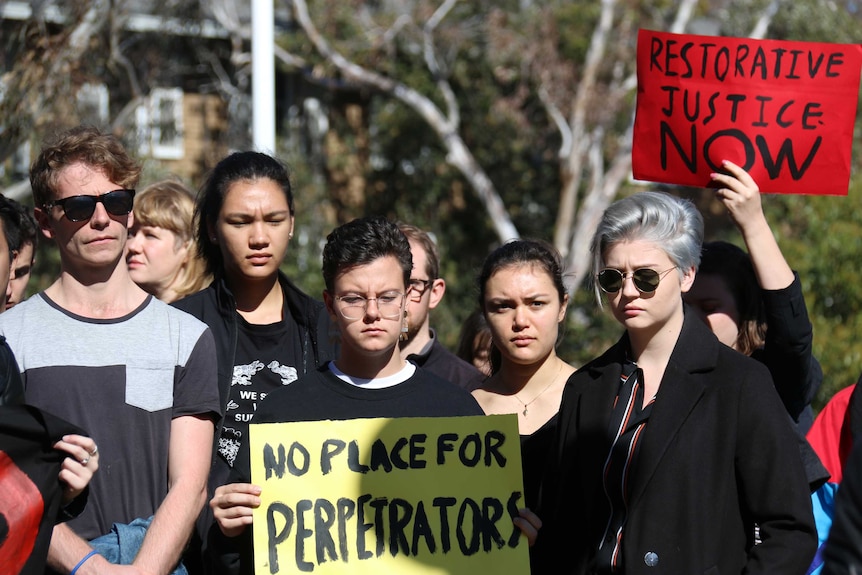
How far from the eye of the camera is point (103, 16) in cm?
1170

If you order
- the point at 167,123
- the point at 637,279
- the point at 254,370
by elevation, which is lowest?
the point at 254,370

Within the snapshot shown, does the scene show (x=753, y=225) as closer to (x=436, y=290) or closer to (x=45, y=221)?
(x=436, y=290)

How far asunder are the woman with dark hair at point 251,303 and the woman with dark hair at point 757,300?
153 centimetres

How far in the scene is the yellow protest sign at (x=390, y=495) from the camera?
134 inches

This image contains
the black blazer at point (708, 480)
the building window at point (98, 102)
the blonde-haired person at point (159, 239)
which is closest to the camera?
the black blazer at point (708, 480)

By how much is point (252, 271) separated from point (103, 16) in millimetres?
8447

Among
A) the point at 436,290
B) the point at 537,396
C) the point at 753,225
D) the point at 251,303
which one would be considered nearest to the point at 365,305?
the point at 251,303

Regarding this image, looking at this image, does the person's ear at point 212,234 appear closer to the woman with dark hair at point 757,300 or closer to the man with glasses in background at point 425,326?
the man with glasses in background at point 425,326

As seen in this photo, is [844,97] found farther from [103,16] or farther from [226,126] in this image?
[226,126]

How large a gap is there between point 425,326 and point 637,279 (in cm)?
202

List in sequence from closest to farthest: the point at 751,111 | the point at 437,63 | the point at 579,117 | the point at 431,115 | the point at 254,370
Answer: the point at 254,370 → the point at 751,111 → the point at 579,117 → the point at 431,115 → the point at 437,63

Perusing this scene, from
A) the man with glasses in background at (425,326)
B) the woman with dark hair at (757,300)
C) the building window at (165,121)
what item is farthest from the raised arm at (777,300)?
the building window at (165,121)

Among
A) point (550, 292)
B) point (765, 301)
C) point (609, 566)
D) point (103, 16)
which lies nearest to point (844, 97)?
point (765, 301)

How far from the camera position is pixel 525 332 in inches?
168
